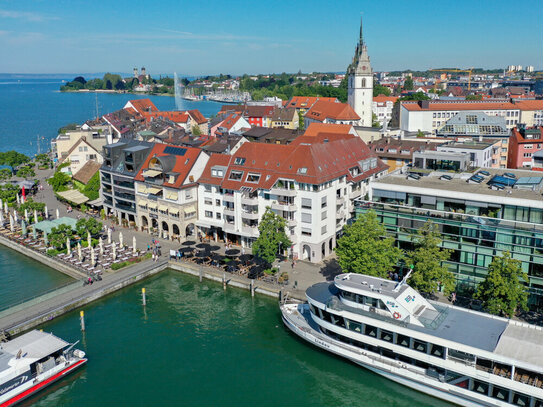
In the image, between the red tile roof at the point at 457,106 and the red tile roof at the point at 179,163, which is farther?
the red tile roof at the point at 457,106

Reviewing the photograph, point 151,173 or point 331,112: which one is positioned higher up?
point 331,112

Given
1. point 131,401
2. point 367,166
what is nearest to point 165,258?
point 131,401

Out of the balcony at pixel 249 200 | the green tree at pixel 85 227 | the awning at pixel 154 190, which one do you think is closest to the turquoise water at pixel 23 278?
the green tree at pixel 85 227

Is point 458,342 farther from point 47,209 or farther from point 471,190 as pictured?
point 47,209

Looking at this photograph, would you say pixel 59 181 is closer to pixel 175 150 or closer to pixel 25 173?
pixel 25 173

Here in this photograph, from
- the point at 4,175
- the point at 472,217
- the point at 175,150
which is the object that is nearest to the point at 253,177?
the point at 175,150

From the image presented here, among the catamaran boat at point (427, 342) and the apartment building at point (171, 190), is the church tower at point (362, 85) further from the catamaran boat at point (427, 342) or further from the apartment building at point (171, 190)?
the catamaran boat at point (427, 342)
